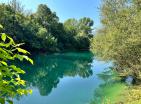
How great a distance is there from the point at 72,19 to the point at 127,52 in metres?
94.2

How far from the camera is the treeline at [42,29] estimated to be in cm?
6562

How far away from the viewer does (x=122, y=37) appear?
81.9 ft

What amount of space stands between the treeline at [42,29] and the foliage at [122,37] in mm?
36212

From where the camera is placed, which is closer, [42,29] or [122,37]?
[122,37]

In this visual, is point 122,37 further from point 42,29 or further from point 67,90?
point 42,29

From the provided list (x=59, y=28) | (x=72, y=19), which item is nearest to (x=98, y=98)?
(x=59, y=28)

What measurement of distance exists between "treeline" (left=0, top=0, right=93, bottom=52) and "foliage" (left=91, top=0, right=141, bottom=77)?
36.2m

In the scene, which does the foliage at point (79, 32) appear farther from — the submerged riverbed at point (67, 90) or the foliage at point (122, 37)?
the foliage at point (122, 37)

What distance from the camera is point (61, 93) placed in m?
25.6

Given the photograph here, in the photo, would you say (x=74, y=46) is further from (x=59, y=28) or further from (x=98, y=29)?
(x=98, y=29)

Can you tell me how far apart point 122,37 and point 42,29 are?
53.5 metres

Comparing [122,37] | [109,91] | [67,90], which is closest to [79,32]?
[67,90]

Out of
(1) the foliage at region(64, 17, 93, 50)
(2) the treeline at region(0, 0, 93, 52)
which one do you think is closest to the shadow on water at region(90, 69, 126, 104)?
(2) the treeline at region(0, 0, 93, 52)

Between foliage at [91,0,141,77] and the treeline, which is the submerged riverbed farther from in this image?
the treeline
